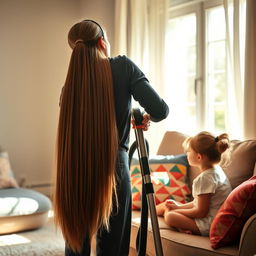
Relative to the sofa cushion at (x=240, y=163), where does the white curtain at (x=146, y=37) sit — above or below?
above

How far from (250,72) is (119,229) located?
1.71 m

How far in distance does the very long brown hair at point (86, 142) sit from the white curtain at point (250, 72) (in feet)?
5.04

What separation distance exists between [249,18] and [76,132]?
1.80 meters

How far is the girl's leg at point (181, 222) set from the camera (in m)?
2.56

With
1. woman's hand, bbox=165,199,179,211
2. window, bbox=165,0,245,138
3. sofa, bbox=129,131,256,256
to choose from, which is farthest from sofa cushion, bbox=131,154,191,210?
window, bbox=165,0,245,138

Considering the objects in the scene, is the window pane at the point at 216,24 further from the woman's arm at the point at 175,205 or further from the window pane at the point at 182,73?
the woman's arm at the point at 175,205

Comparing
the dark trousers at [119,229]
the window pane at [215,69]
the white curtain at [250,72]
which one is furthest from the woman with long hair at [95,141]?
the window pane at [215,69]

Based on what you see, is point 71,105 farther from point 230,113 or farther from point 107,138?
point 230,113

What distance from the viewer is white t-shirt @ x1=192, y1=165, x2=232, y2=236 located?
254 centimetres

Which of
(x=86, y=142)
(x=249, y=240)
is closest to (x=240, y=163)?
(x=249, y=240)

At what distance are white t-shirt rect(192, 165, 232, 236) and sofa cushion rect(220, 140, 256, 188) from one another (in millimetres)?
217

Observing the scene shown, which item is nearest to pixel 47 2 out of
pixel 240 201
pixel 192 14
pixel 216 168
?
pixel 192 14

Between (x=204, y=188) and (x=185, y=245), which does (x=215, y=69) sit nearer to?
(x=204, y=188)

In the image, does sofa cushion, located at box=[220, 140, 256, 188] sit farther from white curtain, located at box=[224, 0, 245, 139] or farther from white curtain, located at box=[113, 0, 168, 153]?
white curtain, located at box=[113, 0, 168, 153]
